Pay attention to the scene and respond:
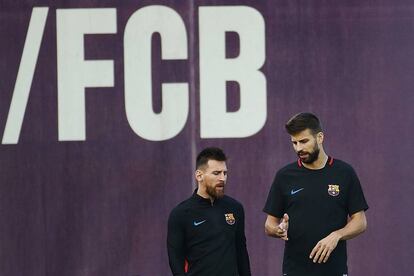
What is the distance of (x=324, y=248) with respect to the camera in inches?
214

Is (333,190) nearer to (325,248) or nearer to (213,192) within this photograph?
(325,248)

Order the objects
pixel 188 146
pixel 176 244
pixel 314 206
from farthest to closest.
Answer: pixel 188 146 → pixel 314 206 → pixel 176 244

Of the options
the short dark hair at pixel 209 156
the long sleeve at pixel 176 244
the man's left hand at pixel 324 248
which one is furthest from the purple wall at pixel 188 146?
the man's left hand at pixel 324 248

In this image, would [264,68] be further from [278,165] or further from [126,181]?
[126,181]

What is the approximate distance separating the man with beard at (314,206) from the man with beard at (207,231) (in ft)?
0.97

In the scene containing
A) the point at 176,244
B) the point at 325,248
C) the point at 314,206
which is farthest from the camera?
the point at 314,206

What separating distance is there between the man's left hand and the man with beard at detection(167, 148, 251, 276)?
474mm

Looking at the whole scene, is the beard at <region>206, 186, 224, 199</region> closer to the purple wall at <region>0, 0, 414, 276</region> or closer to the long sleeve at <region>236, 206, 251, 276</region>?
Answer: the long sleeve at <region>236, 206, 251, 276</region>

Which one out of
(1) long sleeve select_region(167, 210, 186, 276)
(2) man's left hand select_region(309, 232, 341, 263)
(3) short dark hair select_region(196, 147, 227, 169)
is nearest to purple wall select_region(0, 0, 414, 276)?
(3) short dark hair select_region(196, 147, 227, 169)

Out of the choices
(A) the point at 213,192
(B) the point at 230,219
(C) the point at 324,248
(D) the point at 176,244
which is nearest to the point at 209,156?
(A) the point at 213,192

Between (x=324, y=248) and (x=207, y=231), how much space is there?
0.67m

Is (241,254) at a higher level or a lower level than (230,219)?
lower

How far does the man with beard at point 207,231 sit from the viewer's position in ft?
18.2

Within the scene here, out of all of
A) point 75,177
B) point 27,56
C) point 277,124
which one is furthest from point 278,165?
point 27,56
